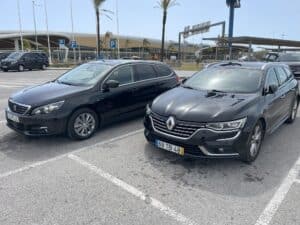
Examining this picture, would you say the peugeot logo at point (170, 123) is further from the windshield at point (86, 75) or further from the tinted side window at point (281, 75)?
the tinted side window at point (281, 75)

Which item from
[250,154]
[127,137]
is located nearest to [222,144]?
[250,154]

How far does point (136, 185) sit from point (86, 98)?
2.38 metres

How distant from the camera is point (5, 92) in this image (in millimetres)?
12109

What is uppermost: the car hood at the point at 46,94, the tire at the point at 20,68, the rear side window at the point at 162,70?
the rear side window at the point at 162,70

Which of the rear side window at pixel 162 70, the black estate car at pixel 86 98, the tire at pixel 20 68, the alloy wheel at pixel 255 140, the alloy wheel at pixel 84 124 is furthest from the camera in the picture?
the tire at pixel 20 68

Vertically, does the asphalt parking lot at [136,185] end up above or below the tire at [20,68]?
above

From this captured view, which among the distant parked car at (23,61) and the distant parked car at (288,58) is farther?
the distant parked car at (23,61)

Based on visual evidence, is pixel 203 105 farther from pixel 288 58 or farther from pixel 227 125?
pixel 288 58

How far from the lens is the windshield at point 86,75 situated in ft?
20.0

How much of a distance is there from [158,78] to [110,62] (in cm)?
133

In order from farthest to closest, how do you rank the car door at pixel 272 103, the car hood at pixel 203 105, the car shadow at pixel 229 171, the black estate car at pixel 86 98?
the black estate car at pixel 86 98
the car door at pixel 272 103
the car hood at pixel 203 105
the car shadow at pixel 229 171

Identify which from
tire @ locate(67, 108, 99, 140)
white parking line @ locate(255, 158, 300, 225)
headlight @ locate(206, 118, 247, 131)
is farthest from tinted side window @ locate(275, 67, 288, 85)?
tire @ locate(67, 108, 99, 140)

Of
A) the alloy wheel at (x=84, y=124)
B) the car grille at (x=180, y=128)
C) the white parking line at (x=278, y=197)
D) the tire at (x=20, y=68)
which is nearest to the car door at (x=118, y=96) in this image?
the alloy wheel at (x=84, y=124)

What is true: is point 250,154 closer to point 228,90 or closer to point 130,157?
point 228,90
